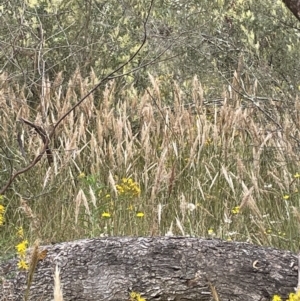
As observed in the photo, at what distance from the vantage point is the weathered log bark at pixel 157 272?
6.02 ft

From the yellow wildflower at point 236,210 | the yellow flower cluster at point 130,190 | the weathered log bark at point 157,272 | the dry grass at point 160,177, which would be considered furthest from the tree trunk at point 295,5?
the yellow flower cluster at point 130,190

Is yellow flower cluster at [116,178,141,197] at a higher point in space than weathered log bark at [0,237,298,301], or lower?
higher

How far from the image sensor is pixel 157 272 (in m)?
1.87

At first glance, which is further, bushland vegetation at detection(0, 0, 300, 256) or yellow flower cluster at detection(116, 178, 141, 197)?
yellow flower cluster at detection(116, 178, 141, 197)

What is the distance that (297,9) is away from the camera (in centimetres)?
164

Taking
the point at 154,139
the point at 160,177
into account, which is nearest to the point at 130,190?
the point at 160,177

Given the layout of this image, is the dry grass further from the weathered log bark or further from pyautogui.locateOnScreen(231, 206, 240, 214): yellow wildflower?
the weathered log bark

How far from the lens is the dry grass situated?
2.78m

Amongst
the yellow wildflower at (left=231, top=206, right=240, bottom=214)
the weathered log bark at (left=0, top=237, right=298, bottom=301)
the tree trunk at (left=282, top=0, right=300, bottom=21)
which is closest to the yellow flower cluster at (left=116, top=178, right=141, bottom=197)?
the yellow wildflower at (left=231, top=206, right=240, bottom=214)

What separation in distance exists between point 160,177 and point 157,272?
0.95m

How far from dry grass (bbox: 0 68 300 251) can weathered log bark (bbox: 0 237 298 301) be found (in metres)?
0.52

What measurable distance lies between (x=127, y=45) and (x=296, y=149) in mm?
1926

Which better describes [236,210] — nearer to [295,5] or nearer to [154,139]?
[154,139]

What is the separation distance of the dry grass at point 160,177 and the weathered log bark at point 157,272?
20.4 inches
